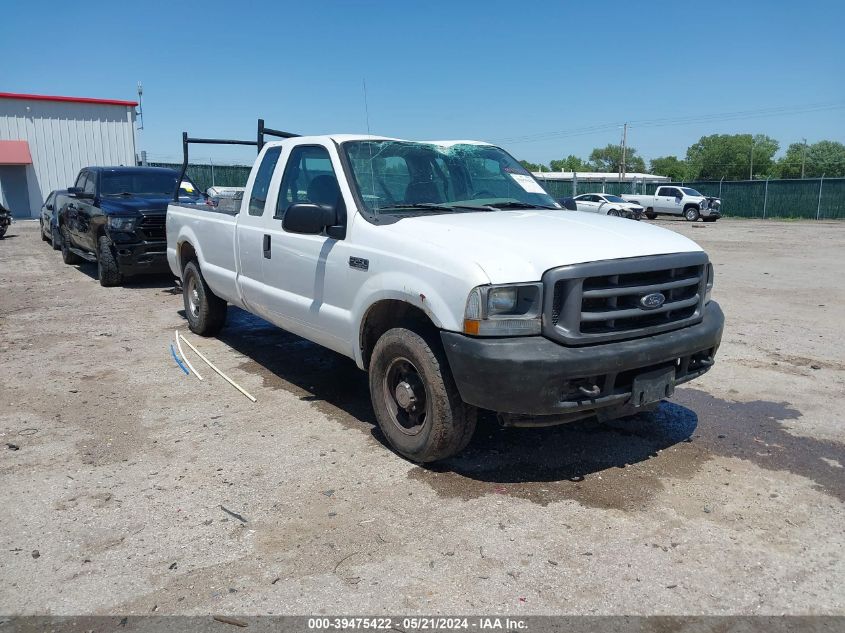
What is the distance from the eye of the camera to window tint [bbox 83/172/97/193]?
11.5 m

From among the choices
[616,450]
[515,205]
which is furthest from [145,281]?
[616,450]

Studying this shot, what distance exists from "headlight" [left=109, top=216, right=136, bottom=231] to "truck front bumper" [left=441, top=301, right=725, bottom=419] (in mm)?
8215

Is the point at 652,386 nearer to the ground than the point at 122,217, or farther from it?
nearer to the ground

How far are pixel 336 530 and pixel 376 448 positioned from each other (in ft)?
3.50

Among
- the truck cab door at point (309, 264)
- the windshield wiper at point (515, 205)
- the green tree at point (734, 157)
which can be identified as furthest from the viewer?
the green tree at point (734, 157)

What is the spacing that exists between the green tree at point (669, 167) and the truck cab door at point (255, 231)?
125m

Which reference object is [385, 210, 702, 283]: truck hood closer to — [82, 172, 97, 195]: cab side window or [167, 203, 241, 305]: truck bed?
[167, 203, 241, 305]: truck bed

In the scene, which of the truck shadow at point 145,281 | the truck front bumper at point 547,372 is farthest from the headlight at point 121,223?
the truck front bumper at point 547,372

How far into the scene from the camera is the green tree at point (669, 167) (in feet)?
408

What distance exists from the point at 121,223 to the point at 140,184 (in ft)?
5.58

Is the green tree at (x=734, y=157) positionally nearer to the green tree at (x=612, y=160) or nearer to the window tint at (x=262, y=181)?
the green tree at (x=612, y=160)

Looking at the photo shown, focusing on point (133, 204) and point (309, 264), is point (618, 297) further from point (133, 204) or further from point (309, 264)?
point (133, 204)

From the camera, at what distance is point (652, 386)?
12.4ft

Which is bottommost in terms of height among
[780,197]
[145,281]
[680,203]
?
[145,281]
